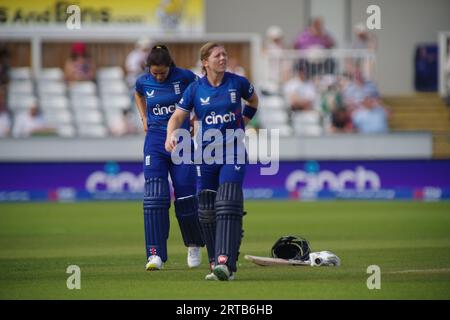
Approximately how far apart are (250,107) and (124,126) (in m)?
14.0

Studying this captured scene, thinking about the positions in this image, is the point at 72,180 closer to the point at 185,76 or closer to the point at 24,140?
the point at 24,140

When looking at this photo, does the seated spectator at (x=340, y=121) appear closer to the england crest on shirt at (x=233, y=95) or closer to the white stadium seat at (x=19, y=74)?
the white stadium seat at (x=19, y=74)

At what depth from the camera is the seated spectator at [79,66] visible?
25.8 metres

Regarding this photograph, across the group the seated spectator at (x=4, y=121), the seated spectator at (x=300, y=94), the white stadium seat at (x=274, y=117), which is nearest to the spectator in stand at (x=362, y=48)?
the seated spectator at (x=300, y=94)

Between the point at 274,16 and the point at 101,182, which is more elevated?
the point at 274,16

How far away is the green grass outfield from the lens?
9820 millimetres

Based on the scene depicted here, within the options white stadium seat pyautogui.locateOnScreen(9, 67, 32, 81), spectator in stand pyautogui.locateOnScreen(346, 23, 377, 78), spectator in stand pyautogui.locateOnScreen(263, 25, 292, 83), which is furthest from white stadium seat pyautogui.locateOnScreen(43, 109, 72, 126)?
spectator in stand pyautogui.locateOnScreen(346, 23, 377, 78)

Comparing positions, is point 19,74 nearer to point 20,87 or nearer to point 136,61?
point 20,87

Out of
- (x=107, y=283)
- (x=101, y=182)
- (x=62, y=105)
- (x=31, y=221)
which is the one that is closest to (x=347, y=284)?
(x=107, y=283)

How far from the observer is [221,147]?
10.6 metres

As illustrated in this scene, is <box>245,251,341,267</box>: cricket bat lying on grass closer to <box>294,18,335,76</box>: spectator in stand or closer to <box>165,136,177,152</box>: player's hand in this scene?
<box>165,136,177,152</box>: player's hand

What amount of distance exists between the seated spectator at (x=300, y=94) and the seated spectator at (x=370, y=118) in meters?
1.03

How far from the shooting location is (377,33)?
28.2 metres
